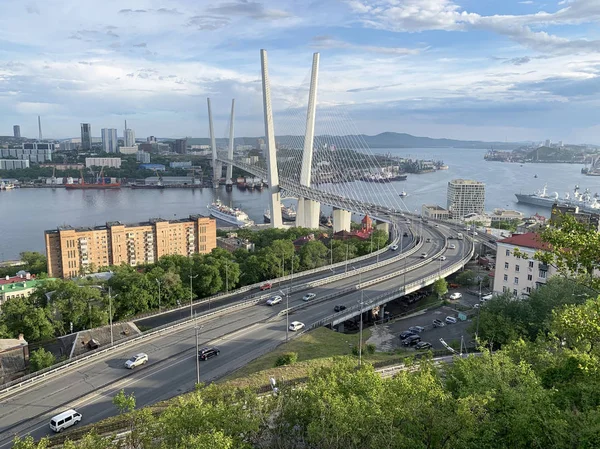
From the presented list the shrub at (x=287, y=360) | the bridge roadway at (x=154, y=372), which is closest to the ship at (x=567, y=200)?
the bridge roadway at (x=154, y=372)

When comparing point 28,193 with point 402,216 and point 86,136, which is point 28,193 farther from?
point 86,136

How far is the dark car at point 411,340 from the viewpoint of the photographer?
1039cm

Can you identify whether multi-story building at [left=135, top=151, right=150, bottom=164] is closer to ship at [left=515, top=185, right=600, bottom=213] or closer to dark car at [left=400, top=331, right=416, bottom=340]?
ship at [left=515, top=185, right=600, bottom=213]

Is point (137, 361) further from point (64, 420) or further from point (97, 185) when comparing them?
point (97, 185)

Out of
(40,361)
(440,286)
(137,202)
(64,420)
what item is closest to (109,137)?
(137,202)

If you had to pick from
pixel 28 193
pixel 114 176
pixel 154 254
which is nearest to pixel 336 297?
pixel 154 254

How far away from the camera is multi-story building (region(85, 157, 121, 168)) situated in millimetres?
68250

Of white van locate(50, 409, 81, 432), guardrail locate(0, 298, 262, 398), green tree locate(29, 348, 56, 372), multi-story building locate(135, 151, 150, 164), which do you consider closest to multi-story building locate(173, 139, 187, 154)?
multi-story building locate(135, 151, 150, 164)

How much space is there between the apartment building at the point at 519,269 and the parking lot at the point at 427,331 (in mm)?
1725

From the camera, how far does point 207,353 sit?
815 centimetres

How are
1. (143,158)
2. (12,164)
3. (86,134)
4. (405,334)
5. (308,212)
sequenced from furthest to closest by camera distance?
(86,134) → (143,158) → (12,164) → (308,212) → (405,334)

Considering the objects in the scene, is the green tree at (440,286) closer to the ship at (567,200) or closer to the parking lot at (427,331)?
the parking lot at (427,331)

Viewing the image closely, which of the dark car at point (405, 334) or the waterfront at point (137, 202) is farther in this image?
the waterfront at point (137, 202)

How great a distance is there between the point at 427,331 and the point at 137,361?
701 cm
